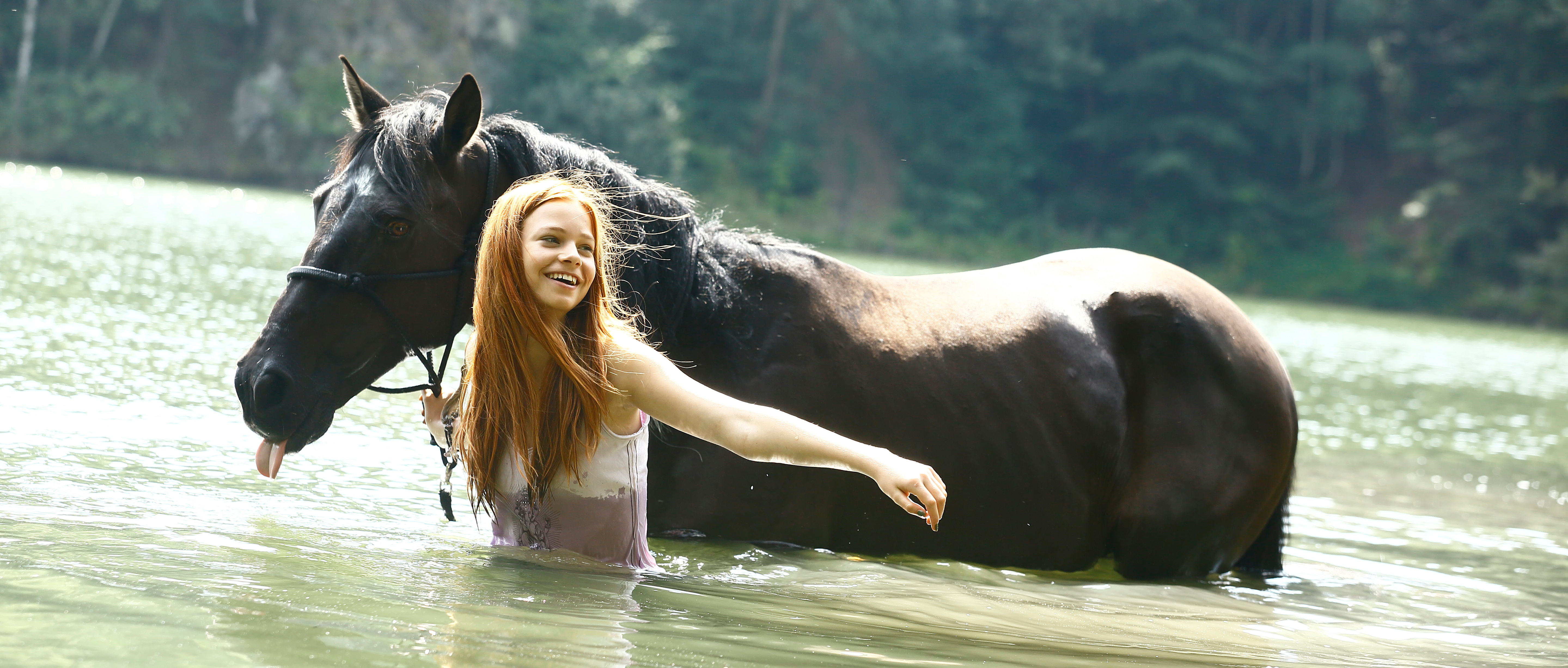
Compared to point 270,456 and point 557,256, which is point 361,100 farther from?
point 557,256

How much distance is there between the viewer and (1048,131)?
176ft

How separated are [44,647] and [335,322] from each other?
4.32 feet

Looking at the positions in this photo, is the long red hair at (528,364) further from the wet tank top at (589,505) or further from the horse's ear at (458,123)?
the horse's ear at (458,123)

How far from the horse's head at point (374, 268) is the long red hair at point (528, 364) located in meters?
0.58

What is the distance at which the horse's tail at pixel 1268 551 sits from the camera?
16.9ft

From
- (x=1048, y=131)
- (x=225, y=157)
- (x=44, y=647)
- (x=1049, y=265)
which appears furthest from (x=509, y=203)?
(x=1048, y=131)

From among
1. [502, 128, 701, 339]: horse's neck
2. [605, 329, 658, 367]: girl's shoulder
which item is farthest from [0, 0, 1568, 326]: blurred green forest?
[605, 329, 658, 367]: girl's shoulder

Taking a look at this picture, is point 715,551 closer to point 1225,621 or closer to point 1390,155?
point 1225,621

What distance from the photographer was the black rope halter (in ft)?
12.3

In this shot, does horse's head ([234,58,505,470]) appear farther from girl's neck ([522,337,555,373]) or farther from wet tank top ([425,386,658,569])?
girl's neck ([522,337,555,373])

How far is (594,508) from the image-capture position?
3.51 metres

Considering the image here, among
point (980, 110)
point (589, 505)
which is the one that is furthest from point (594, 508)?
point (980, 110)

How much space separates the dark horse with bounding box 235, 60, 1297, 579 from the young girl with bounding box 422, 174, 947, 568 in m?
0.55

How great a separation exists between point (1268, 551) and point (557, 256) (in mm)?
3330
